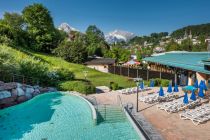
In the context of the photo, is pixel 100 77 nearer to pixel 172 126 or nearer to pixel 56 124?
pixel 56 124

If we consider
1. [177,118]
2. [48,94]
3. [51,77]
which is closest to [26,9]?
[51,77]

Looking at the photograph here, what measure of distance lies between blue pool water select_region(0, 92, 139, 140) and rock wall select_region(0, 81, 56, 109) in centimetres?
109

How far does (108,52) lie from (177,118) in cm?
5431

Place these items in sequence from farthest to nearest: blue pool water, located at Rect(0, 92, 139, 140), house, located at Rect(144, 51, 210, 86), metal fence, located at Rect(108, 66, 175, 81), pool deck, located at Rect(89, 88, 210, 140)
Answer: metal fence, located at Rect(108, 66, 175, 81) < house, located at Rect(144, 51, 210, 86) < blue pool water, located at Rect(0, 92, 139, 140) < pool deck, located at Rect(89, 88, 210, 140)

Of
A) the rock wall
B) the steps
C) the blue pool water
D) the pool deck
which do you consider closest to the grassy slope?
the rock wall

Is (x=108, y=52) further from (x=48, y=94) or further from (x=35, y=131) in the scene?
(x=35, y=131)

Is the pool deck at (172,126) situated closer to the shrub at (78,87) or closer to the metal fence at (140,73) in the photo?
the shrub at (78,87)

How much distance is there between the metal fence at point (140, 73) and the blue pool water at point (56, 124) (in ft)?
54.1

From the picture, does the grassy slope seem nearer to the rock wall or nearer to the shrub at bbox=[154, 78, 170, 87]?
the shrub at bbox=[154, 78, 170, 87]

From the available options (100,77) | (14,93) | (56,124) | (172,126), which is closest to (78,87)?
(14,93)

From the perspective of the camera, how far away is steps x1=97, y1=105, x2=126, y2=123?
15900mm

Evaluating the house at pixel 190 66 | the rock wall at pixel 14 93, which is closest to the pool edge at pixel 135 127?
the house at pixel 190 66

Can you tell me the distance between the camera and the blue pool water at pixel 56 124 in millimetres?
13250

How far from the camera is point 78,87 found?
2288 cm
